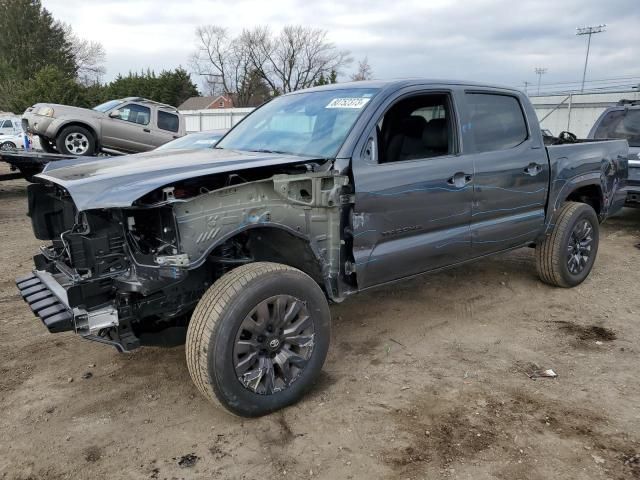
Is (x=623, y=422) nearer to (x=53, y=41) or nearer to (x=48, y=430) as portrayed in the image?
(x=48, y=430)

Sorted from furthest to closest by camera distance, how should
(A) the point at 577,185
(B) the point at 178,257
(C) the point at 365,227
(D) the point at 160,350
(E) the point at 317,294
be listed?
(A) the point at 577,185, (D) the point at 160,350, (C) the point at 365,227, (E) the point at 317,294, (B) the point at 178,257

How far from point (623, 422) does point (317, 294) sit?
6.27 ft

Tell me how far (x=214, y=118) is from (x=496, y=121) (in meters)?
25.0

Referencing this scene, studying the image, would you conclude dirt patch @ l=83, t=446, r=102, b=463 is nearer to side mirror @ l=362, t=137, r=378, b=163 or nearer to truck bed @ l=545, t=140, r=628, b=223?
side mirror @ l=362, t=137, r=378, b=163

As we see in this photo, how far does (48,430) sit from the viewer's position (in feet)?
9.91

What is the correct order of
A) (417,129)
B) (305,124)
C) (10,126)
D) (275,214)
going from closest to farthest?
1. (275,214)
2. (305,124)
3. (417,129)
4. (10,126)

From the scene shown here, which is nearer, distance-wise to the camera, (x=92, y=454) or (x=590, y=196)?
(x=92, y=454)

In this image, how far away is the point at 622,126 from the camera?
9078 mm

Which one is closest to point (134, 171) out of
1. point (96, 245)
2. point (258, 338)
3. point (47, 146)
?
point (96, 245)

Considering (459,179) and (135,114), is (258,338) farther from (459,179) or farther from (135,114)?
(135,114)

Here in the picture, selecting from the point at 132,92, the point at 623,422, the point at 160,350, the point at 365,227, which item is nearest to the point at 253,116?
the point at 365,227

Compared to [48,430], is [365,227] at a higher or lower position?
higher

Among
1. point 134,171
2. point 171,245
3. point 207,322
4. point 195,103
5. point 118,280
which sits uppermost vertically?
point 195,103

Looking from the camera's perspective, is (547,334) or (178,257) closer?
(178,257)
